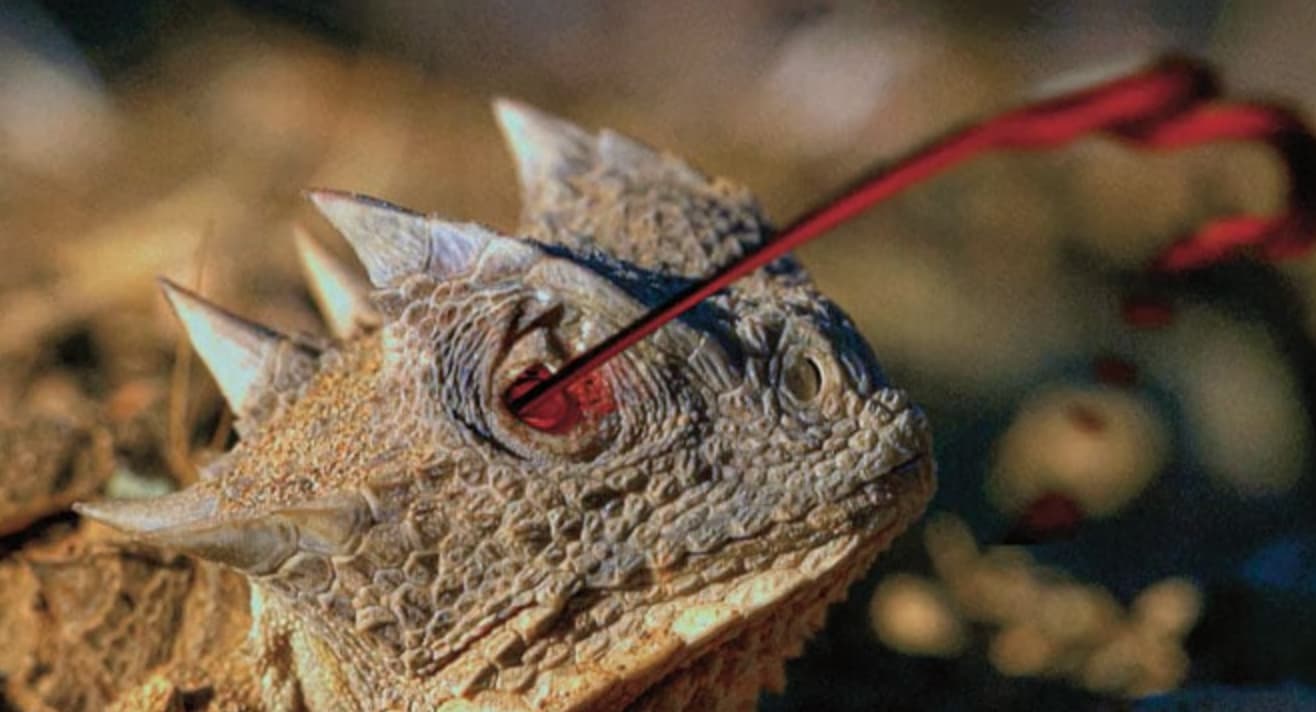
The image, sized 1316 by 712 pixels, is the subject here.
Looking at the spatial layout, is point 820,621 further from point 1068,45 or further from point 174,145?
point 174,145

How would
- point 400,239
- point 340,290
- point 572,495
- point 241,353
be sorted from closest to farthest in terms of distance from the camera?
point 572,495, point 400,239, point 241,353, point 340,290

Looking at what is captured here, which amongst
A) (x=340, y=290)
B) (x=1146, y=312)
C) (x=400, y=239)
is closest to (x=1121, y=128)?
(x=400, y=239)

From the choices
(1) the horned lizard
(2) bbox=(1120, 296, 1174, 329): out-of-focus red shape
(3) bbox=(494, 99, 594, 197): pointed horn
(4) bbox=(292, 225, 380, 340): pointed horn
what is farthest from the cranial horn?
(2) bbox=(1120, 296, 1174, 329): out-of-focus red shape

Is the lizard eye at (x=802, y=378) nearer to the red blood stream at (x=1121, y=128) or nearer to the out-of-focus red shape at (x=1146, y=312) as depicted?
the red blood stream at (x=1121, y=128)

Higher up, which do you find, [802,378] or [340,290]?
[340,290]

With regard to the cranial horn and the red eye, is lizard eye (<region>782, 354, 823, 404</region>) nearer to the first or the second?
the red eye

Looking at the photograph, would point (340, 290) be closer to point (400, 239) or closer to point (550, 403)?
point (400, 239)

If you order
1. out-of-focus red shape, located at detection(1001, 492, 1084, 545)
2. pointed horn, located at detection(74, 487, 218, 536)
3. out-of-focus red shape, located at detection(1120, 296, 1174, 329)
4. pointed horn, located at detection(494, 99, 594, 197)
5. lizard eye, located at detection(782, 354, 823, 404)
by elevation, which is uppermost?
pointed horn, located at detection(494, 99, 594, 197)
